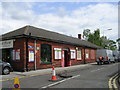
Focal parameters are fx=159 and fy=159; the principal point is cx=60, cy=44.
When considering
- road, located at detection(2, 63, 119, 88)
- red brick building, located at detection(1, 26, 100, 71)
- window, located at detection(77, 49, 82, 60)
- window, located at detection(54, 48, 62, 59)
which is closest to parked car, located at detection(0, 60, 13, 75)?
red brick building, located at detection(1, 26, 100, 71)

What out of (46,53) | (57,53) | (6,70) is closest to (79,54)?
(57,53)

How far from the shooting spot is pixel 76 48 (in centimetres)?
2817

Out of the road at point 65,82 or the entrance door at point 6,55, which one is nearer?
the road at point 65,82

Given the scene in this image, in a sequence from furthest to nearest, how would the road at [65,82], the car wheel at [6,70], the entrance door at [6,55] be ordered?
the entrance door at [6,55] → the car wheel at [6,70] → the road at [65,82]

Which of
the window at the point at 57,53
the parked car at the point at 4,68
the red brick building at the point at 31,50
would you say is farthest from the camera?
the window at the point at 57,53

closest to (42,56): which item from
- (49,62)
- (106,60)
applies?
(49,62)

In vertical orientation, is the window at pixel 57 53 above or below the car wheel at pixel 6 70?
above

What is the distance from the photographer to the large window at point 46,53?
2012 centimetres

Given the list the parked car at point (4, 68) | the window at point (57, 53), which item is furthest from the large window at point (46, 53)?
the parked car at point (4, 68)

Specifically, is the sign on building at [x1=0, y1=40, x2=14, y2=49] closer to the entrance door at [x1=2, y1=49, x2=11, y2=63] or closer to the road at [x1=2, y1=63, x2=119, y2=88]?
the entrance door at [x1=2, y1=49, x2=11, y2=63]

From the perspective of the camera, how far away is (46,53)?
20.8m

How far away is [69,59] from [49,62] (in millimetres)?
5419

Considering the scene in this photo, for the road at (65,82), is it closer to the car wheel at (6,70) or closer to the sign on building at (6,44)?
the car wheel at (6,70)

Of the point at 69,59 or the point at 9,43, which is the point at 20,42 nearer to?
the point at 9,43
